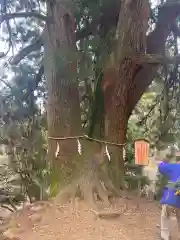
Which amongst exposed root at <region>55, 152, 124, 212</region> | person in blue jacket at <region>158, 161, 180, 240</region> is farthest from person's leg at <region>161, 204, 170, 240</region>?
exposed root at <region>55, 152, 124, 212</region>

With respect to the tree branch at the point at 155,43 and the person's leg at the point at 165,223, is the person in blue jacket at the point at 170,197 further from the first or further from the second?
the tree branch at the point at 155,43

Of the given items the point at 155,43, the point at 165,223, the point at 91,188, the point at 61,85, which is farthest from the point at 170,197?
the point at 155,43

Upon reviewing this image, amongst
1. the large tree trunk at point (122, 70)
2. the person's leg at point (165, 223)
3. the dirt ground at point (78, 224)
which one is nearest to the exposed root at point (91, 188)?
the dirt ground at point (78, 224)

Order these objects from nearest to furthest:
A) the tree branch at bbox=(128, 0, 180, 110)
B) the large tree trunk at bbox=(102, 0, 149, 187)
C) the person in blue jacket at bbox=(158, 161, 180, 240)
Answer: the person in blue jacket at bbox=(158, 161, 180, 240) → the large tree trunk at bbox=(102, 0, 149, 187) → the tree branch at bbox=(128, 0, 180, 110)

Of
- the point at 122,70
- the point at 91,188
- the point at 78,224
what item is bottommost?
the point at 78,224

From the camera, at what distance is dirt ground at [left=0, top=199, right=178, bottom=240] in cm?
325

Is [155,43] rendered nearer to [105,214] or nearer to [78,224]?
[105,214]

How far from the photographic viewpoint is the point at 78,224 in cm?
339

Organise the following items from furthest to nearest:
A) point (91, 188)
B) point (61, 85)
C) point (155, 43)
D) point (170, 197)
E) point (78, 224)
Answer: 1. point (155, 43)
2. point (61, 85)
3. point (91, 188)
4. point (78, 224)
5. point (170, 197)

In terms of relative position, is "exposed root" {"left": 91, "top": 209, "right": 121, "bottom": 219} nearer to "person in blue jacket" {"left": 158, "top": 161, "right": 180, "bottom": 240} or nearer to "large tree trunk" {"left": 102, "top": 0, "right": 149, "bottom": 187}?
"person in blue jacket" {"left": 158, "top": 161, "right": 180, "bottom": 240}

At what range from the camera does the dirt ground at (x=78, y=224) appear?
325 centimetres

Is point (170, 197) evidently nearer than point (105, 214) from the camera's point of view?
Yes

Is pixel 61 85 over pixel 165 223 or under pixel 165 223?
over

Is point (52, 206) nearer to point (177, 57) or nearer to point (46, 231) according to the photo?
point (46, 231)
